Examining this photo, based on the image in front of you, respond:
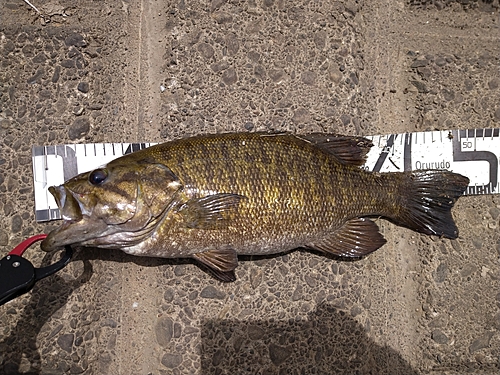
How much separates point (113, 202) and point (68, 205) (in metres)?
0.23

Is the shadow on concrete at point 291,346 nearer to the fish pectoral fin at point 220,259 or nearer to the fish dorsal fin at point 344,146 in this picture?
the fish pectoral fin at point 220,259

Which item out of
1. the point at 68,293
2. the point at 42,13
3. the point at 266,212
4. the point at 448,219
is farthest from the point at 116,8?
the point at 448,219

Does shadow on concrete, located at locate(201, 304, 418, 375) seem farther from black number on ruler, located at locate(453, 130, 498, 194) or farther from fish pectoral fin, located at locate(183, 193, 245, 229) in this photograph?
black number on ruler, located at locate(453, 130, 498, 194)

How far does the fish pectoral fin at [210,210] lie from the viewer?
2.07 meters

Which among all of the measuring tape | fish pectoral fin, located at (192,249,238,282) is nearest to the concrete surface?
the measuring tape

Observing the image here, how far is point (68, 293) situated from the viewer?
2.40 meters

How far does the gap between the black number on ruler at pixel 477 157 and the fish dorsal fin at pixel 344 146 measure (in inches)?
26.8

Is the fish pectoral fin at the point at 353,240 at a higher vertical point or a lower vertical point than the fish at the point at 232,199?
lower

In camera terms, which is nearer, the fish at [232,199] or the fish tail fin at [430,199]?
the fish at [232,199]

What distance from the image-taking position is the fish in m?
2.02

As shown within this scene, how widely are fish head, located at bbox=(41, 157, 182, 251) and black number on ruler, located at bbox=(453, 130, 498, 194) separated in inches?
74.1

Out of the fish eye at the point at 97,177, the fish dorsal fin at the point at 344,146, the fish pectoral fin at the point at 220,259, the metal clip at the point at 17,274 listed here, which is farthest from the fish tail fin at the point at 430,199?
the metal clip at the point at 17,274

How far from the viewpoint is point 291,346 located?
8.05 feet

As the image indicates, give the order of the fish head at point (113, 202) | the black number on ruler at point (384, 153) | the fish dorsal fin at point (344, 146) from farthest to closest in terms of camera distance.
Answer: the black number on ruler at point (384, 153)
the fish dorsal fin at point (344, 146)
the fish head at point (113, 202)
